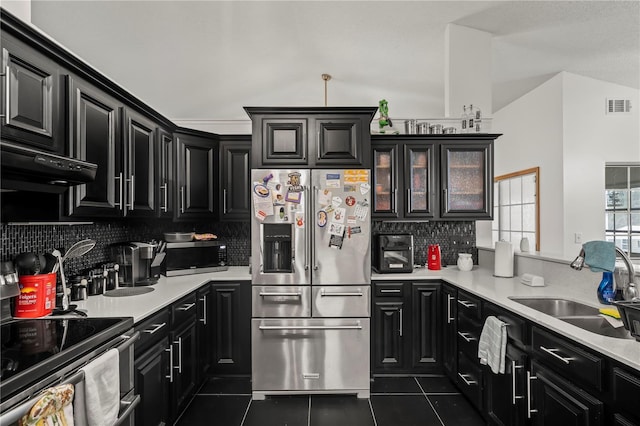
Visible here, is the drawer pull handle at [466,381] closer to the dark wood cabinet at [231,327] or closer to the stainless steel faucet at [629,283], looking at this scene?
the stainless steel faucet at [629,283]

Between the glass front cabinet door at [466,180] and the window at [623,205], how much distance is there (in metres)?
2.05

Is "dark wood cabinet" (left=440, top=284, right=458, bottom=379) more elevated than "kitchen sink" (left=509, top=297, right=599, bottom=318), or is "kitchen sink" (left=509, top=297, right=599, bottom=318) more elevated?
"kitchen sink" (left=509, top=297, right=599, bottom=318)

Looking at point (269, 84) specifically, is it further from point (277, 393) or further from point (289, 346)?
point (277, 393)

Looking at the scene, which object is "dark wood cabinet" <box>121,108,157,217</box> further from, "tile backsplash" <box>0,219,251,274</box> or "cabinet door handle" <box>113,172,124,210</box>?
"tile backsplash" <box>0,219,251,274</box>

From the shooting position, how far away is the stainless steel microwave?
9.88ft

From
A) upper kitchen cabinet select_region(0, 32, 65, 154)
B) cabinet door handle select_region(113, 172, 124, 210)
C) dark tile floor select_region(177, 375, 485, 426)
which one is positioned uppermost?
upper kitchen cabinet select_region(0, 32, 65, 154)

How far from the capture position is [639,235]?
4.10m

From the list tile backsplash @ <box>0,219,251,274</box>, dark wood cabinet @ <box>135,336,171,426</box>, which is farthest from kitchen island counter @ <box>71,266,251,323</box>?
tile backsplash @ <box>0,219,251,274</box>

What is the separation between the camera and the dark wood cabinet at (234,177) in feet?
11.0

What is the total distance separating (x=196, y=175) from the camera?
318cm

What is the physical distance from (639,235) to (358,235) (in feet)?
12.5

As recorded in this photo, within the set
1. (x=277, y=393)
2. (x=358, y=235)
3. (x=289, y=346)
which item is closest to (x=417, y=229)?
(x=358, y=235)

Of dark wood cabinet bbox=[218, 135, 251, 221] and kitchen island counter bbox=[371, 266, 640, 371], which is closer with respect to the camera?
kitchen island counter bbox=[371, 266, 640, 371]

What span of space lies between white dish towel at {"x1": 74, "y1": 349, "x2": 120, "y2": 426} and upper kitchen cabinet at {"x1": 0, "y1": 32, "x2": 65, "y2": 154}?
3.26ft
